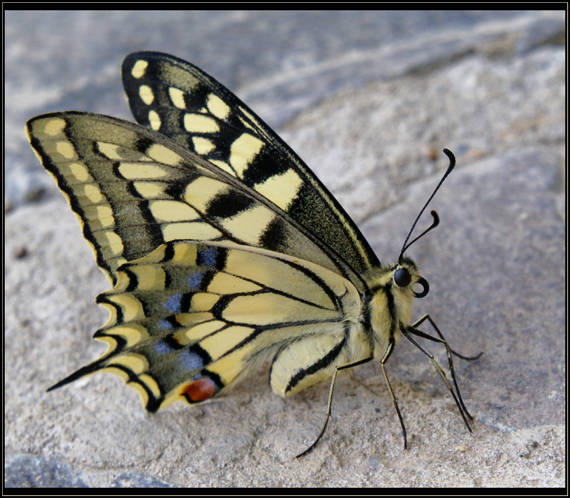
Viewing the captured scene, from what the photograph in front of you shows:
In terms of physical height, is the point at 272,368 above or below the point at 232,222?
below

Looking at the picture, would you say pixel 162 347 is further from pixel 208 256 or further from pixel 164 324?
pixel 208 256

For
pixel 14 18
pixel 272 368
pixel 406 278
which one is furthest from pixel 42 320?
pixel 14 18

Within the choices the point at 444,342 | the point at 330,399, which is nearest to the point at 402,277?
the point at 444,342

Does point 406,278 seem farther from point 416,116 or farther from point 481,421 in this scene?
point 416,116

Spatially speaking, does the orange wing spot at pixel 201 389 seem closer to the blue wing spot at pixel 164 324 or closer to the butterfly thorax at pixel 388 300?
the blue wing spot at pixel 164 324

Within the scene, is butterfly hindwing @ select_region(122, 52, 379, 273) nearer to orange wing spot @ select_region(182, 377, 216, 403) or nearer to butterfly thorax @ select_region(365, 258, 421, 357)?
butterfly thorax @ select_region(365, 258, 421, 357)

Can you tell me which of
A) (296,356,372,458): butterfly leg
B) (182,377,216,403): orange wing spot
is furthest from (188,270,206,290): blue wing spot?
(296,356,372,458): butterfly leg
